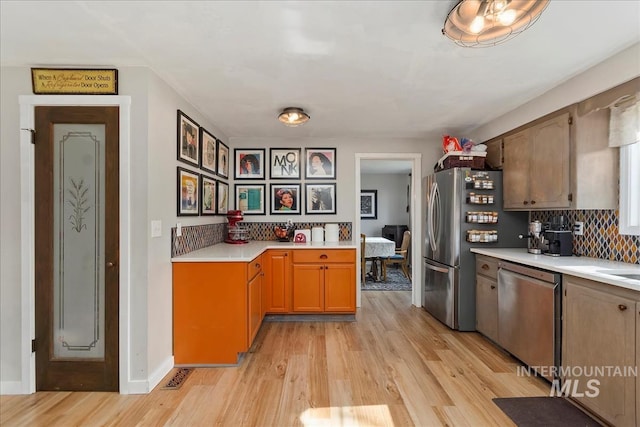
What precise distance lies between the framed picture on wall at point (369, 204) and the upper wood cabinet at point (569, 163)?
515 centimetres

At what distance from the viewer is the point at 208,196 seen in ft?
11.3

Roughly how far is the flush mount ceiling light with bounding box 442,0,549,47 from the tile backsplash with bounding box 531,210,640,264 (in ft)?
5.93

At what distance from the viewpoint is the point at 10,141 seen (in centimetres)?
223

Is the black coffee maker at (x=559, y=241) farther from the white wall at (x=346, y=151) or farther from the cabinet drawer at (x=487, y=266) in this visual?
the white wall at (x=346, y=151)

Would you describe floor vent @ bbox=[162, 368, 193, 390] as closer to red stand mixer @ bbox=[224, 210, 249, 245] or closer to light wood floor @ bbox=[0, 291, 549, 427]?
light wood floor @ bbox=[0, 291, 549, 427]

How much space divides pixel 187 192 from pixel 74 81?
3.72 ft

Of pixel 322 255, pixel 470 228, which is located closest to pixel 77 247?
pixel 322 255

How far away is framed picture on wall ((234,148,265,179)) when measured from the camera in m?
4.32

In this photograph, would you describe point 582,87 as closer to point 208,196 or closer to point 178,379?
point 208,196

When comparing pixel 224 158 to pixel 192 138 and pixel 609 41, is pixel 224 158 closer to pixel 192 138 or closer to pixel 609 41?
pixel 192 138

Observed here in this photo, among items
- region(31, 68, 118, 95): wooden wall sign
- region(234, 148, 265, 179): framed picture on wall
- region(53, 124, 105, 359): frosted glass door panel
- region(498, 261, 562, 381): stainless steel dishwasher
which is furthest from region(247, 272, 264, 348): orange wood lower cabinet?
region(498, 261, 562, 381): stainless steel dishwasher

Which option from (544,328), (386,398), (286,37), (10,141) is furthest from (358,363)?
(10,141)

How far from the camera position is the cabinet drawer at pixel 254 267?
2.75 m

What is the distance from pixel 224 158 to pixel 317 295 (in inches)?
83.7
